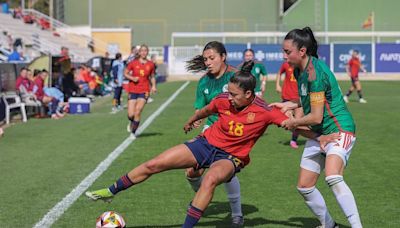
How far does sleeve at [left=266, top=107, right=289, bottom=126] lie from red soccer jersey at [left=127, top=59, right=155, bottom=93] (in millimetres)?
9557

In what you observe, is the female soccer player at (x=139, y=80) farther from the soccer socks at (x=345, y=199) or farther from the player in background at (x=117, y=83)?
the soccer socks at (x=345, y=199)

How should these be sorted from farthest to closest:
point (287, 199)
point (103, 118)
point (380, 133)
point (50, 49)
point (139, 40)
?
point (139, 40) → point (50, 49) → point (103, 118) → point (380, 133) → point (287, 199)

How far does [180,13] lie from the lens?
6731 cm

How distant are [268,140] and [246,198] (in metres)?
6.37

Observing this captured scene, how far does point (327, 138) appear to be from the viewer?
6.62 metres

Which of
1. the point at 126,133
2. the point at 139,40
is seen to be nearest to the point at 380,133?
the point at 126,133

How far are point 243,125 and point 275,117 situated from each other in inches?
12.7

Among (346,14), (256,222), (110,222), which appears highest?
(346,14)

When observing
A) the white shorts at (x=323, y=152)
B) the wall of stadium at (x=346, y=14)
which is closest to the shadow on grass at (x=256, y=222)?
the white shorts at (x=323, y=152)

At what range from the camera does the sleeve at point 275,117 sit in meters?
6.80

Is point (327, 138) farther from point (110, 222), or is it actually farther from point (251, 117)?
point (110, 222)

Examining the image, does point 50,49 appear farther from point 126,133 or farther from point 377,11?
point 377,11

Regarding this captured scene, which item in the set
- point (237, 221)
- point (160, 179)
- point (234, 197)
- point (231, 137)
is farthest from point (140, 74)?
point (231, 137)

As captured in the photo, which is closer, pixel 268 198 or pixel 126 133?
pixel 268 198
